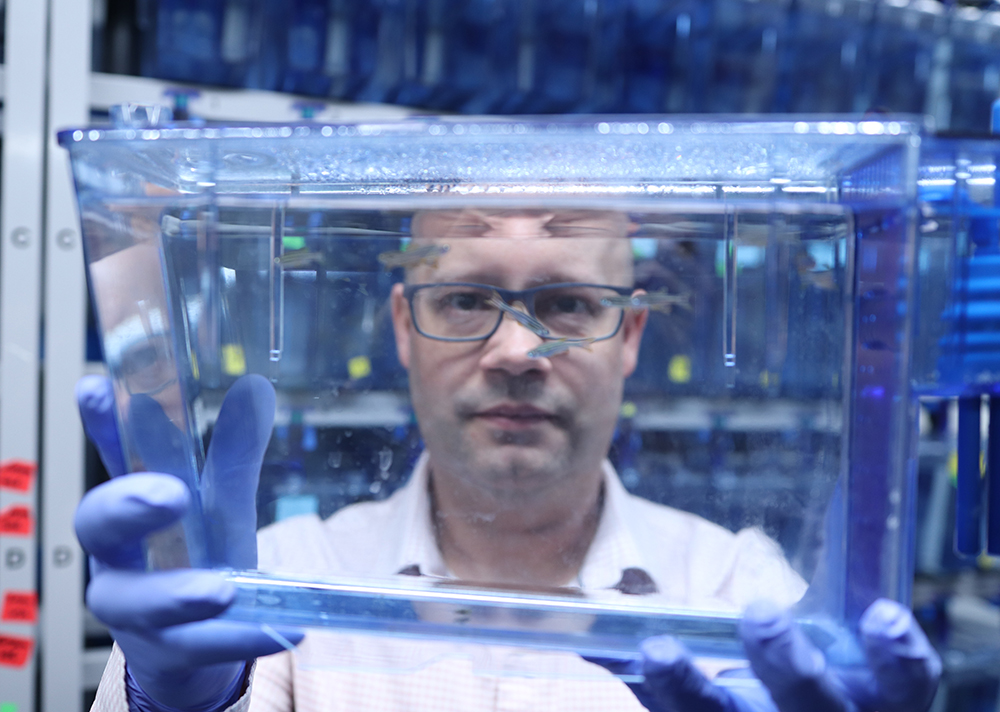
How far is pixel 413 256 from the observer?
69cm

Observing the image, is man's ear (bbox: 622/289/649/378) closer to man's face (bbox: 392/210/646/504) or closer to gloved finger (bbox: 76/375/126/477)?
man's face (bbox: 392/210/646/504)

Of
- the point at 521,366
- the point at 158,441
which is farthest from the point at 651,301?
the point at 158,441

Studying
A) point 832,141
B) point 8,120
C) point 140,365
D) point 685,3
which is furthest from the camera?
point 685,3

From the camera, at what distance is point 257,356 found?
71cm

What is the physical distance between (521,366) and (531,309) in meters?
0.06

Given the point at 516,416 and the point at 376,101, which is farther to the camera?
the point at 376,101

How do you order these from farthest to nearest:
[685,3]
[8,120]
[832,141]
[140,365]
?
[685,3]
[8,120]
[140,365]
[832,141]

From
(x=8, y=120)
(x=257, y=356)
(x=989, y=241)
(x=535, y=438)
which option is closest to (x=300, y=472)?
(x=257, y=356)

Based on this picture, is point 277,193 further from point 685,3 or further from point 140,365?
point 685,3

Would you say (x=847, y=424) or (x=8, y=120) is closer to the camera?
(x=847, y=424)

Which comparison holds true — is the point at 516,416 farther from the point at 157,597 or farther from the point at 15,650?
the point at 15,650

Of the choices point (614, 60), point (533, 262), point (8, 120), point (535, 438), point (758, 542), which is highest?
point (614, 60)

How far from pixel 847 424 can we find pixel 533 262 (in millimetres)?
320

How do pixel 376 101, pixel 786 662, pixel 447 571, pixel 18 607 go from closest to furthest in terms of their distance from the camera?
1. pixel 786 662
2. pixel 447 571
3. pixel 18 607
4. pixel 376 101
